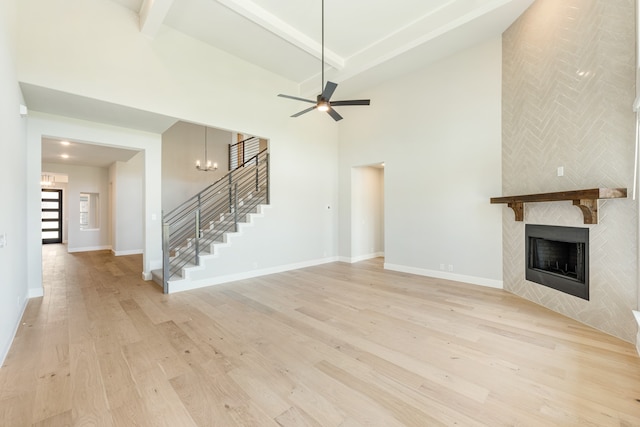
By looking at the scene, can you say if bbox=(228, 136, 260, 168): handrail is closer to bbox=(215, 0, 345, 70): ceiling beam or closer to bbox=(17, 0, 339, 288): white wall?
bbox=(17, 0, 339, 288): white wall

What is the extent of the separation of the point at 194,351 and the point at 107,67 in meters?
4.14

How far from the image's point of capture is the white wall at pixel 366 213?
286 inches

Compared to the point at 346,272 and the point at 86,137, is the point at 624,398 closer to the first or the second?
the point at 346,272

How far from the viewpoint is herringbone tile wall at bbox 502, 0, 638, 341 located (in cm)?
290

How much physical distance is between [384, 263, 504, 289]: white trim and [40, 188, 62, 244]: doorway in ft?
50.1

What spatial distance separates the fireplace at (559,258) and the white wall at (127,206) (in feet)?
34.0

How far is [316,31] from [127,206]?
8.03m

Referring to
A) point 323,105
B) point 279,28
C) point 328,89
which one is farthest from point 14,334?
point 279,28

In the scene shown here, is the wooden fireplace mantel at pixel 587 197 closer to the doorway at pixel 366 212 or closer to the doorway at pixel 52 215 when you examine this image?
the doorway at pixel 366 212

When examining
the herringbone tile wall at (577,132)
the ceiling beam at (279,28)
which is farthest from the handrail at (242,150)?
the herringbone tile wall at (577,132)

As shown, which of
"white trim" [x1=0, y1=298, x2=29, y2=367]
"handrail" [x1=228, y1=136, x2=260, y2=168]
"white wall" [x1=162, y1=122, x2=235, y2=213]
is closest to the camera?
"white trim" [x1=0, y1=298, x2=29, y2=367]

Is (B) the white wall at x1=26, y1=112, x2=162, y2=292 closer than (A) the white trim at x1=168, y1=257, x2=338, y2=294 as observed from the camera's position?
Yes

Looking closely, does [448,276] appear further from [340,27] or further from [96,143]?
[96,143]

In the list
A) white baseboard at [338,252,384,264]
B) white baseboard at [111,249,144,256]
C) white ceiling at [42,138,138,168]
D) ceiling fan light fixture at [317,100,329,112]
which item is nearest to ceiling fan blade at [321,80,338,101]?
ceiling fan light fixture at [317,100,329,112]
